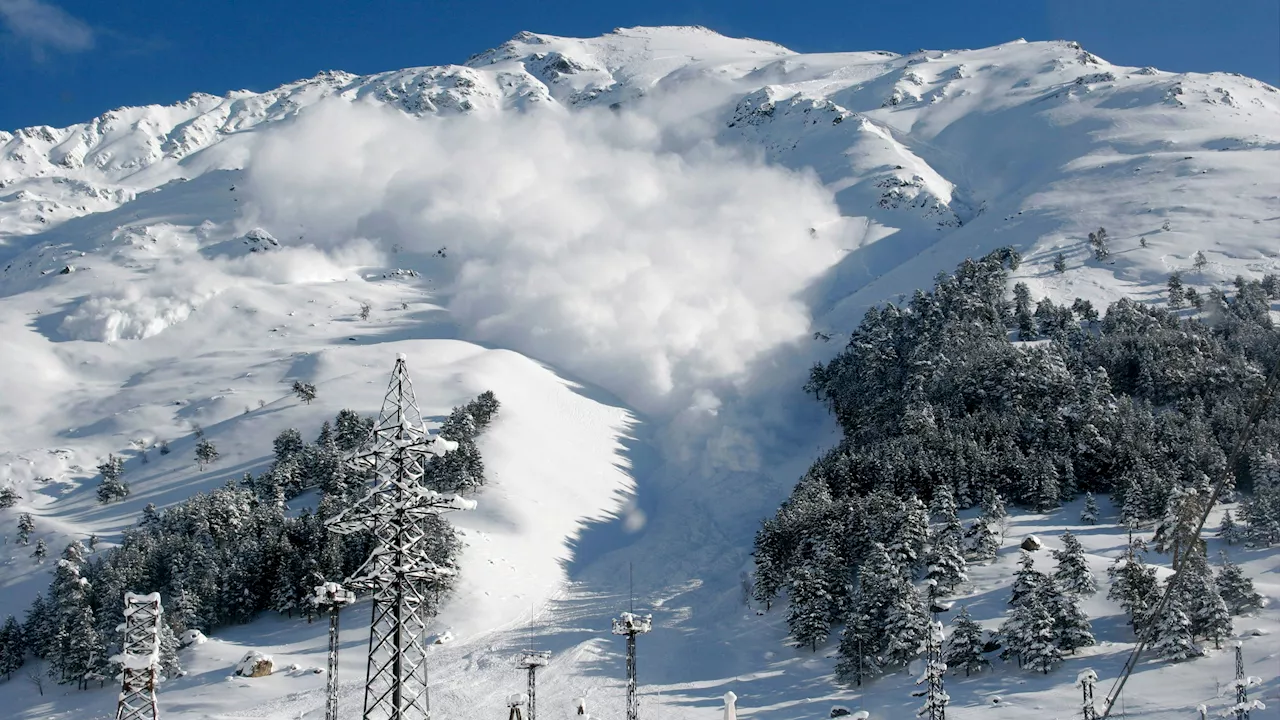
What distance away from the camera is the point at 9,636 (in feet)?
283

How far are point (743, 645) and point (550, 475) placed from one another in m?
48.3

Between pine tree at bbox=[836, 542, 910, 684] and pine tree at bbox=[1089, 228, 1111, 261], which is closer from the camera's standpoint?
pine tree at bbox=[836, 542, 910, 684]

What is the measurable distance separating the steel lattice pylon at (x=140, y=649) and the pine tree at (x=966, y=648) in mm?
49618

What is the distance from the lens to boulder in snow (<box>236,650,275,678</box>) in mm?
72688

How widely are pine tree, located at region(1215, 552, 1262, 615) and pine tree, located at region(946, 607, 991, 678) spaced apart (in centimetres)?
1631

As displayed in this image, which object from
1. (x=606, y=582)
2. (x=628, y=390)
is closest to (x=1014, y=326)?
(x=628, y=390)

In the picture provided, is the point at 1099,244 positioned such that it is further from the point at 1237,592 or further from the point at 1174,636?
the point at 1174,636

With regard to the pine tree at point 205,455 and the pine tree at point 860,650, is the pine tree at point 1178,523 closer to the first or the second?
the pine tree at point 860,650

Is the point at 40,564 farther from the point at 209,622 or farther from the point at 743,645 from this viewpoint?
the point at 743,645

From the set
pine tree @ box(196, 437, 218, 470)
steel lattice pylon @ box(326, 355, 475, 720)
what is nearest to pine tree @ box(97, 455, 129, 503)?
pine tree @ box(196, 437, 218, 470)

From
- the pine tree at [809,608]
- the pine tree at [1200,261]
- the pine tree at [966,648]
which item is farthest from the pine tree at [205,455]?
the pine tree at [1200,261]

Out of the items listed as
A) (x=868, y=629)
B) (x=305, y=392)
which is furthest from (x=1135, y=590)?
(x=305, y=392)

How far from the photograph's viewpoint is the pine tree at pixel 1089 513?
8519cm

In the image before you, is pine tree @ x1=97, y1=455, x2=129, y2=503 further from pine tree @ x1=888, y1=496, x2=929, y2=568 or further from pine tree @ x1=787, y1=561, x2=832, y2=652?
pine tree @ x1=888, y1=496, x2=929, y2=568
